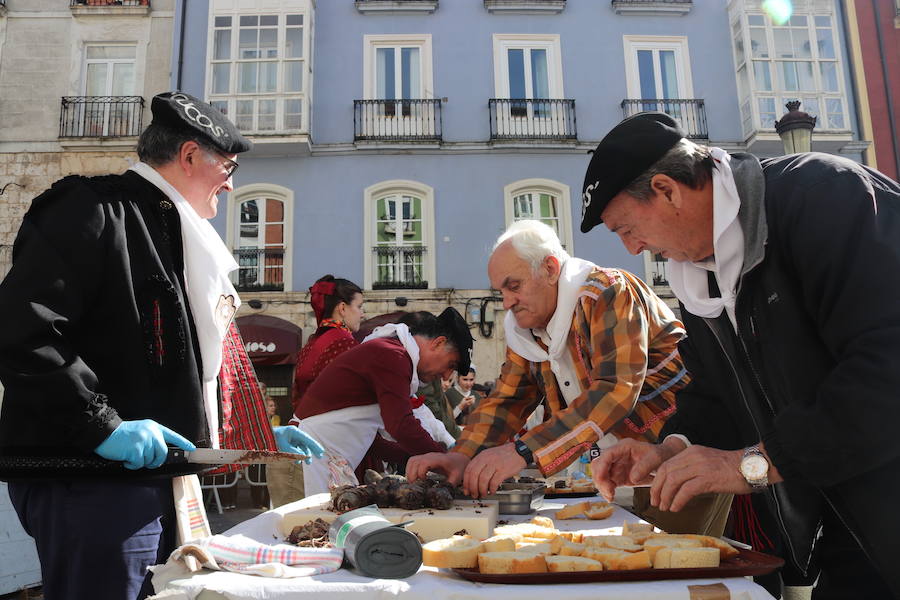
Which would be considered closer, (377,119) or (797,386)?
(797,386)

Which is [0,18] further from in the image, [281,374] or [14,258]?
[14,258]

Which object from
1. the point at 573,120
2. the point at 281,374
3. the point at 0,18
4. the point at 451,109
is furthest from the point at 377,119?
the point at 0,18

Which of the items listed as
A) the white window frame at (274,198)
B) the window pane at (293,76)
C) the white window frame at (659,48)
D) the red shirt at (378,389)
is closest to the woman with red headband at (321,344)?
the red shirt at (378,389)

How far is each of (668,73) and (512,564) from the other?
15.3 metres

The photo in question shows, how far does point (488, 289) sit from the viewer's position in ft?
45.0

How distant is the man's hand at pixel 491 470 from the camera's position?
227cm

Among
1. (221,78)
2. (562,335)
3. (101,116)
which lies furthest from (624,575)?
(101,116)

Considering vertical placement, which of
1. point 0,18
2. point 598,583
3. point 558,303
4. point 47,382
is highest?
point 0,18

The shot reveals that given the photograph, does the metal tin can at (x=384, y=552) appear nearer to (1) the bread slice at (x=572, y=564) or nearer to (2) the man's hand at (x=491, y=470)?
(1) the bread slice at (x=572, y=564)

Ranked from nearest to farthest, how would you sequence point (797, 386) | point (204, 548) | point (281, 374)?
point (204, 548), point (797, 386), point (281, 374)

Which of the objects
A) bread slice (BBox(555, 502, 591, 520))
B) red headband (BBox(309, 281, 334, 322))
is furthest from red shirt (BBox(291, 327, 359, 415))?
bread slice (BBox(555, 502, 591, 520))

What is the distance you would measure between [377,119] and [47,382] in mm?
13547

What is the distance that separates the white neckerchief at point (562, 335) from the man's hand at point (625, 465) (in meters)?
0.87

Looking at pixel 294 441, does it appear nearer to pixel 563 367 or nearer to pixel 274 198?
A: pixel 563 367
